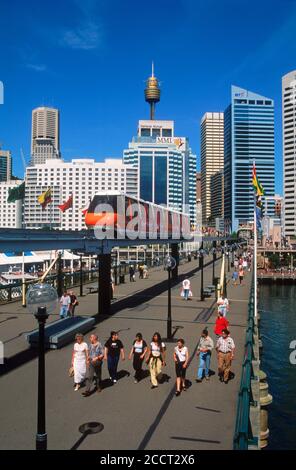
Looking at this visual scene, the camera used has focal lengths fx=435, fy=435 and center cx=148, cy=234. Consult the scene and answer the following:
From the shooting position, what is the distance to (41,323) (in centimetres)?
713

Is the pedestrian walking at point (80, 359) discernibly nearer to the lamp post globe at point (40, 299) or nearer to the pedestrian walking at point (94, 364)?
the pedestrian walking at point (94, 364)

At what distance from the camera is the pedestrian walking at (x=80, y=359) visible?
10.8m

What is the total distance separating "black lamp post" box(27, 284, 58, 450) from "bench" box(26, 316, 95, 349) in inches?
301

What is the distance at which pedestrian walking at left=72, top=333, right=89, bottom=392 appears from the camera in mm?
10844

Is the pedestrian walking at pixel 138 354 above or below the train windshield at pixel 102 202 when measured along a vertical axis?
below

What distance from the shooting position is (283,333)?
36688 millimetres

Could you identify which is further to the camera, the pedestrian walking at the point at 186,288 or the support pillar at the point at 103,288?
the pedestrian walking at the point at 186,288

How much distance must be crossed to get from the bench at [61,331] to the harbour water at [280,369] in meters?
8.06

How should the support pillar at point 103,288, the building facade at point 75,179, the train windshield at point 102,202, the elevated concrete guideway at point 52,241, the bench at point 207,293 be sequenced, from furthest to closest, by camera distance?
the building facade at point 75,179 < the bench at point 207,293 < the train windshield at point 102,202 < the support pillar at point 103,288 < the elevated concrete guideway at point 52,241

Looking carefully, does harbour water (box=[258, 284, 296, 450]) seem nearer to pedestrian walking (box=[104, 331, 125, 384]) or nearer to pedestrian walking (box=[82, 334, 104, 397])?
pedestrian walking (box=[104, 331, 125, 384])

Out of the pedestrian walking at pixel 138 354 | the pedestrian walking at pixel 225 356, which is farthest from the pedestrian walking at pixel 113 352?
the pedestrian walking at pixel 225 356

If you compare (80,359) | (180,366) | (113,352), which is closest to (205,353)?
(180,366)

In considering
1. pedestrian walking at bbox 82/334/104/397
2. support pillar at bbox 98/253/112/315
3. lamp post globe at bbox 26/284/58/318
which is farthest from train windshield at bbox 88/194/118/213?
lamp post globe at bbox 26/284/58/318

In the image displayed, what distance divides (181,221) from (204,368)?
33427mm
